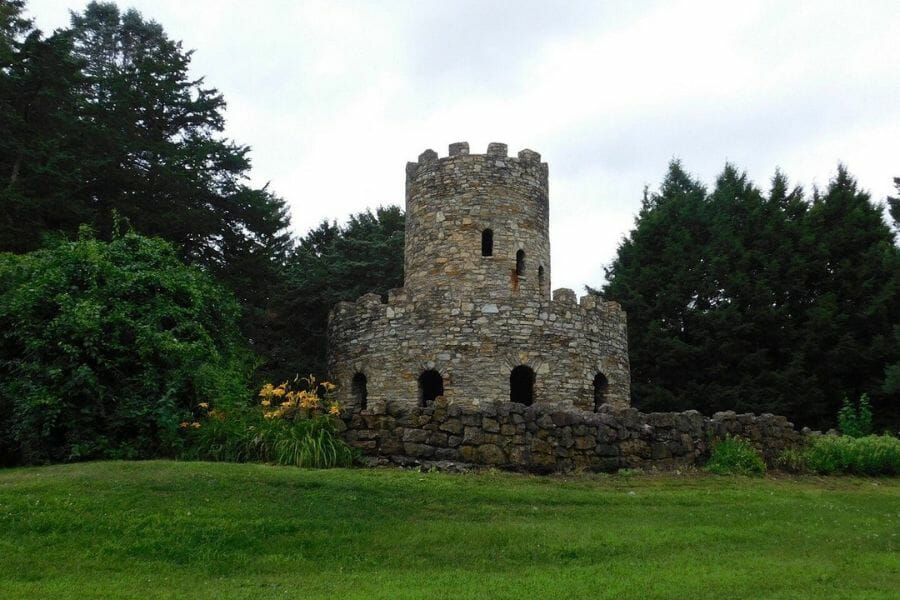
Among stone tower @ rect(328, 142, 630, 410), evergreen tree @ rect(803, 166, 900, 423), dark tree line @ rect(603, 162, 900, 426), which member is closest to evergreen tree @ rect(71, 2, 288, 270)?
stone tower @ rect(328, 142, 630, 410)

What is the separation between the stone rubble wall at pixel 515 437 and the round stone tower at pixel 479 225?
241 inches

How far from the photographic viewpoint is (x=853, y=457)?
16.8m

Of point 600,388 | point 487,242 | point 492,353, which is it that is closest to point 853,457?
point 600,388

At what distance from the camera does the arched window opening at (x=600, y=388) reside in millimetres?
20641

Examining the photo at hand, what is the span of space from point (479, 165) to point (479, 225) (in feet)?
5.49

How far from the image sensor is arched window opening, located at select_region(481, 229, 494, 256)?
21195 mm

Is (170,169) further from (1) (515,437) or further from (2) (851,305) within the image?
(2) (851,305)

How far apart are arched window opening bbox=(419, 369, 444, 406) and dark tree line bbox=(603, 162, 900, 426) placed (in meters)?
10.3

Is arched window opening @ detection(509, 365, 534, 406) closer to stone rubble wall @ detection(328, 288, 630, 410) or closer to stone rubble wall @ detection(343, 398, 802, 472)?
stone rubble wall @ detection(328, 288, 630, 410)

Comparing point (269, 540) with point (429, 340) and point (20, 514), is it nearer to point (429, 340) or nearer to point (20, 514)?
point (20, 514)

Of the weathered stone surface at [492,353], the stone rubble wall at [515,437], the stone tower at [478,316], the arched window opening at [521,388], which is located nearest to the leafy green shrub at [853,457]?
the weathered stone surface at [492,353]

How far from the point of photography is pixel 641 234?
3288 centimetres

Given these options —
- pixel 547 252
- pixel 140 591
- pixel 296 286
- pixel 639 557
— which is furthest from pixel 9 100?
pixel 639 557

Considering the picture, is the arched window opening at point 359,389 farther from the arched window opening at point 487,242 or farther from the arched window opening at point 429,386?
the arched window opening at point 487,242
